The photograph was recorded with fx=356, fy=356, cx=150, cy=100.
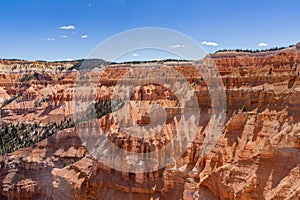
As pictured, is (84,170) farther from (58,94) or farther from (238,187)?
(58,94)

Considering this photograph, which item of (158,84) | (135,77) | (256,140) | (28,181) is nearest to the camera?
(256,140)

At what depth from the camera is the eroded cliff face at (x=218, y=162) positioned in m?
19.2

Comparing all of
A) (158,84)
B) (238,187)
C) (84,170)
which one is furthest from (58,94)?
(238,187)

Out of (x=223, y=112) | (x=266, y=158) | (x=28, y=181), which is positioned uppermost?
(x=223, y=112)

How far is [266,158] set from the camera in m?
19.6

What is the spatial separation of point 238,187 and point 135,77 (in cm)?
5497

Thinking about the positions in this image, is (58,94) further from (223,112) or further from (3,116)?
(223,112)

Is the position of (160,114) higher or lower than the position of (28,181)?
higher

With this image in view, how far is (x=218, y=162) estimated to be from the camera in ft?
75.8

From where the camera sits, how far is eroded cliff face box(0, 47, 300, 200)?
1917 centimetres

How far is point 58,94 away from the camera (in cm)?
7981

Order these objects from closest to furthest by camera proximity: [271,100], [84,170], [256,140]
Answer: [256,140] → [271,100] → [84,170]

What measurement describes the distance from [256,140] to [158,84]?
4228cm

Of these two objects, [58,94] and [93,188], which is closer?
[93,188]
